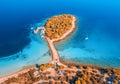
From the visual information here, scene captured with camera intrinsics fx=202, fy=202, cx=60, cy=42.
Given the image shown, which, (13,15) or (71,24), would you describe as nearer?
(71,24)

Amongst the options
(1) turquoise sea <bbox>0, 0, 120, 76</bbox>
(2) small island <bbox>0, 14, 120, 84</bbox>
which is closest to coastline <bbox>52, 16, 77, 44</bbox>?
(1) turquoise sea <bbox>0, 0, 120, 76</bbox>

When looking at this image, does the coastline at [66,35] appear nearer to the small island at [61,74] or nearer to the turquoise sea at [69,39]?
the turquoise sea at [69,39]

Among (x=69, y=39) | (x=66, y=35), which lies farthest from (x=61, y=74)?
(x=66, y=35)

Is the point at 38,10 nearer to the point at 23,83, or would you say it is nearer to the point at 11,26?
the point at 11,26

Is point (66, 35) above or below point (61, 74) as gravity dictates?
above

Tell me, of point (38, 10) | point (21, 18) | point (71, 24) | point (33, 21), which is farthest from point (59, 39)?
point (38, 10)

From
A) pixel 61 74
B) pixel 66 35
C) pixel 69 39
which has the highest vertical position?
pixel 66 35

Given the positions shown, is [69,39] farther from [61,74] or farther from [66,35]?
[61,74]

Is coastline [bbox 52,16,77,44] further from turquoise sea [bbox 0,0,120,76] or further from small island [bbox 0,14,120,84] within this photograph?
small island [bbox 0,14,120,84]

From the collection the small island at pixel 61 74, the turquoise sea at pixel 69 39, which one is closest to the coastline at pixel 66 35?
the turquoise sea at pixel 69 39
